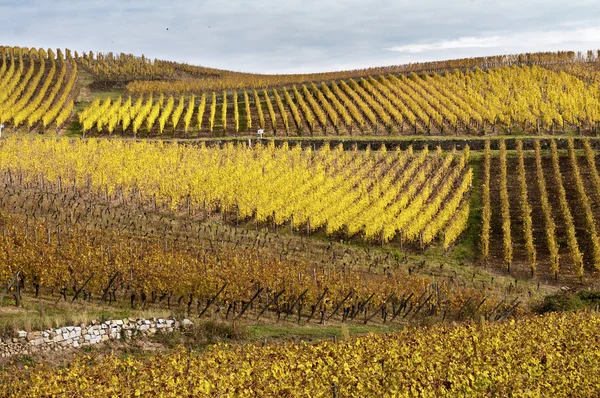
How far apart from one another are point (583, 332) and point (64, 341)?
16157 mm

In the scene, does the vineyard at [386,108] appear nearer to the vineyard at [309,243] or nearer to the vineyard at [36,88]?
the vineyard at [309,243]

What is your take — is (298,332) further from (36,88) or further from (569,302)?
(36,88)

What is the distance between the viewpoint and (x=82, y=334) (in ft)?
72.1

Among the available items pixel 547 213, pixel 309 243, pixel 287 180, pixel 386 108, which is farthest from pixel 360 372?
pixel 386 108

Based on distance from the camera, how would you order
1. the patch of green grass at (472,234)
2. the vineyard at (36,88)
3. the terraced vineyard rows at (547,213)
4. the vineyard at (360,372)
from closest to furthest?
the vineyard at (360,372)
the terraced vineyard rows at (547,213)
the patch of green grass at (472,234)
the vineyard at (36,88)

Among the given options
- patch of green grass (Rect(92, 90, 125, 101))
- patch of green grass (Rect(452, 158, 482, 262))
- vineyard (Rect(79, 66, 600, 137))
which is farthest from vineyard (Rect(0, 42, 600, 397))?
patch of green grass (Rect(92, 90, 125, 101))

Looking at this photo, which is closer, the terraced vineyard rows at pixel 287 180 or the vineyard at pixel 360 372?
the vineyard at pixel 360 372

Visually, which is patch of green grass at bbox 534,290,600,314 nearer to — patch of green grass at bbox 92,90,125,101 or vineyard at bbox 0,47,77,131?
vineyard at bbox 0,47,77,131

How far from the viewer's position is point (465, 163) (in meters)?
57.0

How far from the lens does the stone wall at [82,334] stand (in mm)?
20562

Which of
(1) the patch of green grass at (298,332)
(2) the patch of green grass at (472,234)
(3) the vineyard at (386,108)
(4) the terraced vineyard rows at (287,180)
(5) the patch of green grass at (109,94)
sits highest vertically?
Answer: (5) the patch of green grass at (109,94)

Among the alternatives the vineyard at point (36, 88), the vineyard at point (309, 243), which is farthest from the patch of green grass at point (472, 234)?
the vineyard at point (36, 88)

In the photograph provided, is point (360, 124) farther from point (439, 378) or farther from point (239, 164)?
point (439, 378)

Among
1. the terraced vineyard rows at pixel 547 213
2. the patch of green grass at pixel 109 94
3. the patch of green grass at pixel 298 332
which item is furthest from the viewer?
the patch of green grass at pixel 109 94
